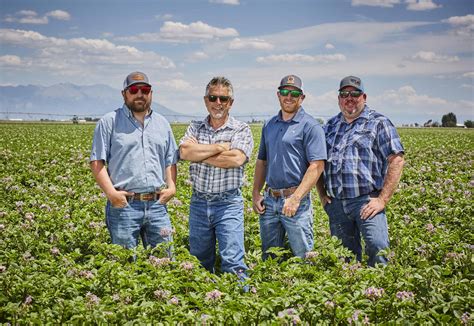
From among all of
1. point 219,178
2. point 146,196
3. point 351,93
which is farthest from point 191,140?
point 351,93

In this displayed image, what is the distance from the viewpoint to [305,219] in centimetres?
473

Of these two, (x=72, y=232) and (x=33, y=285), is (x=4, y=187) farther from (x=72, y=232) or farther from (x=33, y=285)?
(x=33, y=285)

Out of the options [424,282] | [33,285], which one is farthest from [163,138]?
[424,282]

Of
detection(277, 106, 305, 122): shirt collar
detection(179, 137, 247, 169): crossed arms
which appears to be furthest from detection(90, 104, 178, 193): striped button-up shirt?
detection(277, 106, 305, 122): shirt collar

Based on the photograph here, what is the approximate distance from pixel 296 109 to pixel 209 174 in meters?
1.15

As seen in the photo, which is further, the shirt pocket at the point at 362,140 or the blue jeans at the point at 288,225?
the shirt pocket at the point at 362,140

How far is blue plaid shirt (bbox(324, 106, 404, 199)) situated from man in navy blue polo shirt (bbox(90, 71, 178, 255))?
186cm

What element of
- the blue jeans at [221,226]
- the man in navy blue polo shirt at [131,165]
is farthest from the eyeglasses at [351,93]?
the man in navy blue polo shirt at [131,165]

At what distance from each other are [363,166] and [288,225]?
102 centimetres

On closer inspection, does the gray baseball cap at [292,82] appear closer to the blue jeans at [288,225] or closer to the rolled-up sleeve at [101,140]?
the blue jeans at [288,225]

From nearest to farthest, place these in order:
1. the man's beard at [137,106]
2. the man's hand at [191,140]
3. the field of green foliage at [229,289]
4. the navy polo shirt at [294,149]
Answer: the field of green foliage at [229,289], the navy polo shirt at [294,149], the man's beard at [137,106], the man's hand at [191,140]

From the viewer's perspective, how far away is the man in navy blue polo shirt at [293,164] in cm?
464

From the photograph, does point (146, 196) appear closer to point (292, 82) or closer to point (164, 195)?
point (164, 195)

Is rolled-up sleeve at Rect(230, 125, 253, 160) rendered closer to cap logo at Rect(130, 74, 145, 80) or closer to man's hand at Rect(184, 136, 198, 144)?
man's hand at Rect(184, 136, 198, 144)
